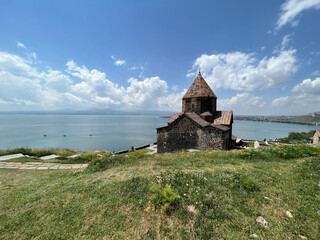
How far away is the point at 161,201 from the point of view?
10.6ft

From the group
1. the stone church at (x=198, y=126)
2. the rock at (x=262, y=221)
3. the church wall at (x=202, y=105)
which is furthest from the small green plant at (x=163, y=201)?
the church wall at (x=202, y=105)

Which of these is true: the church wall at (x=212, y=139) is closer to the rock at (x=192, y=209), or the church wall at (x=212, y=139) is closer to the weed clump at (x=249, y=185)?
the weed clump at (x=249, y=185)

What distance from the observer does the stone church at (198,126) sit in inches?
551

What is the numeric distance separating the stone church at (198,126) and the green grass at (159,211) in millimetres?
8886

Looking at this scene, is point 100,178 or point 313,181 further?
point 100,178

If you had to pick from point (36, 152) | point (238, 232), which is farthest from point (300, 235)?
point (36, 152)

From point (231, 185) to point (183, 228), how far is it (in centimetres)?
220

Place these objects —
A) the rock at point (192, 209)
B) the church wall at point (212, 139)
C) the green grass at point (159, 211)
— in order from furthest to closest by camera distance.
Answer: the church wall at point (212, 139) < the rock at point (192, 209) < the green grass at point (159, 211)

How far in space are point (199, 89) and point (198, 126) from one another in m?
5.96

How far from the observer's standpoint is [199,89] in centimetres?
1783

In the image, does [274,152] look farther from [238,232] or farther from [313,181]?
[238,232]

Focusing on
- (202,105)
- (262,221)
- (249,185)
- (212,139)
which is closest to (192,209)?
(262,221)

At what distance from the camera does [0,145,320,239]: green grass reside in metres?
2.69

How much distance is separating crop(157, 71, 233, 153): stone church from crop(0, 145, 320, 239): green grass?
8886 millimetres
